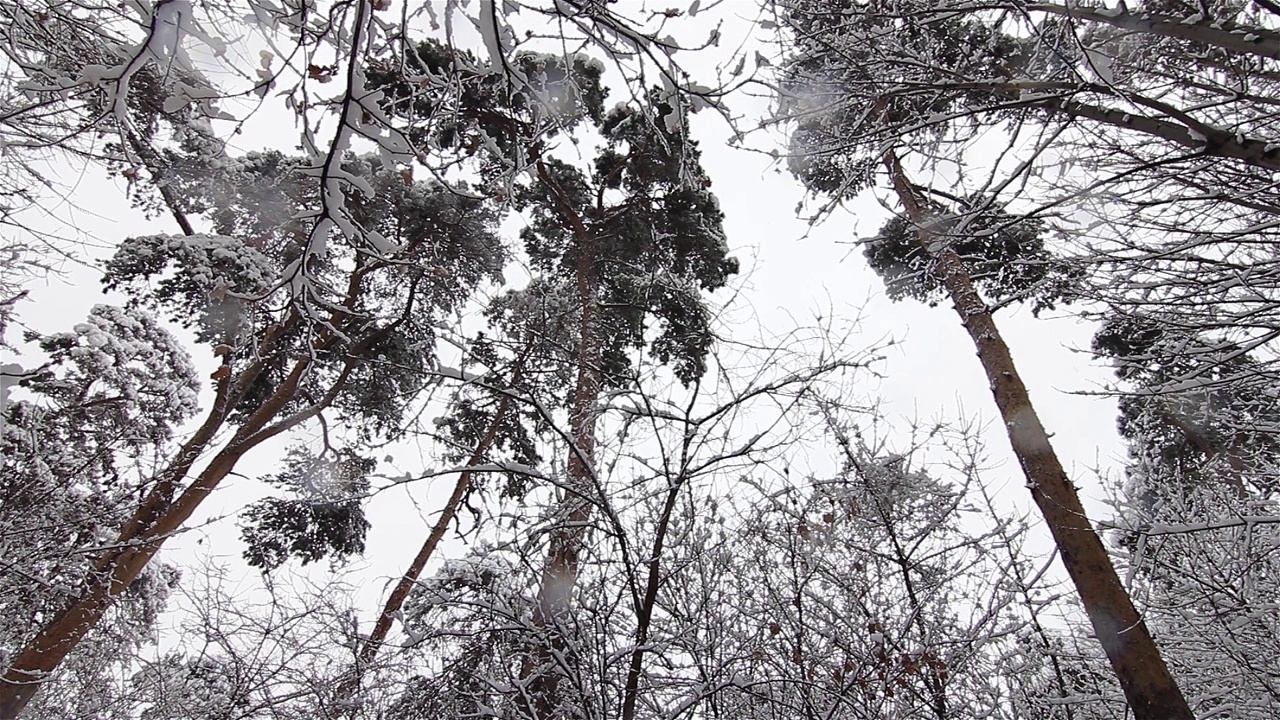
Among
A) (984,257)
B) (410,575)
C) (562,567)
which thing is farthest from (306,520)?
(984,257)

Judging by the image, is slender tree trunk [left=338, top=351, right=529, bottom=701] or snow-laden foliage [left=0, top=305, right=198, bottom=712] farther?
slender tree trunk [left=338, top=351, right=529, bottom=701]

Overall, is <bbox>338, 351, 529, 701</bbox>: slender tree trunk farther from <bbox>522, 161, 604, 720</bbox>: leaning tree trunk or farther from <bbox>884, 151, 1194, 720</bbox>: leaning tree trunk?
<bbox>884, 151, 1194, 720</bbox>: leaning tree trunk

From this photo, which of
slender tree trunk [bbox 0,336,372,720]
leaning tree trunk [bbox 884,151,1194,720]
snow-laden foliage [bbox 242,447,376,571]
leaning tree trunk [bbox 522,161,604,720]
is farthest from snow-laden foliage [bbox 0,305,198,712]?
leaning tree trunk [bbox 884,151,1194,720]

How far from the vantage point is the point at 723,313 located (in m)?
4.46

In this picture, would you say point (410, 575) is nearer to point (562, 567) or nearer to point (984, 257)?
point (562, 567)

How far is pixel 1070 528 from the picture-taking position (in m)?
4.87

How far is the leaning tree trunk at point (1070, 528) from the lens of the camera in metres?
4.21

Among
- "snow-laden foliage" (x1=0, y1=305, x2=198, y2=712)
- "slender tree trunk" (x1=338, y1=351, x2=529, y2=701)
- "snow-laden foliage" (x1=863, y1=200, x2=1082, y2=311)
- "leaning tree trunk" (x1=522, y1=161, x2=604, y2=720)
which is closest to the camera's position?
"leaning tree trunk" (x1=522, y1=161, x2=604, y2=720)

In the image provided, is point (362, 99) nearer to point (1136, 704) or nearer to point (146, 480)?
point (1136, 704)

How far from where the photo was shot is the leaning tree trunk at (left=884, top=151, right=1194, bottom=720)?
166 inches

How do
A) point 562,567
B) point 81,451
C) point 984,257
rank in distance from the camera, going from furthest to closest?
point 81,451
point 984,257
point 562,567

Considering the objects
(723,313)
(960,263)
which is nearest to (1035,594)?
(960,263)

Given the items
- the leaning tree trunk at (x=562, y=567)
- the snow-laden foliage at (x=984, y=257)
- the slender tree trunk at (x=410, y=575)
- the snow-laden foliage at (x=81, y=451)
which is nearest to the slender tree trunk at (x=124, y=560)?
the snow-laden foliage at (x=81, y=451)

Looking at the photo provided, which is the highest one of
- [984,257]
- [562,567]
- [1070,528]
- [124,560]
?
[984,257]
